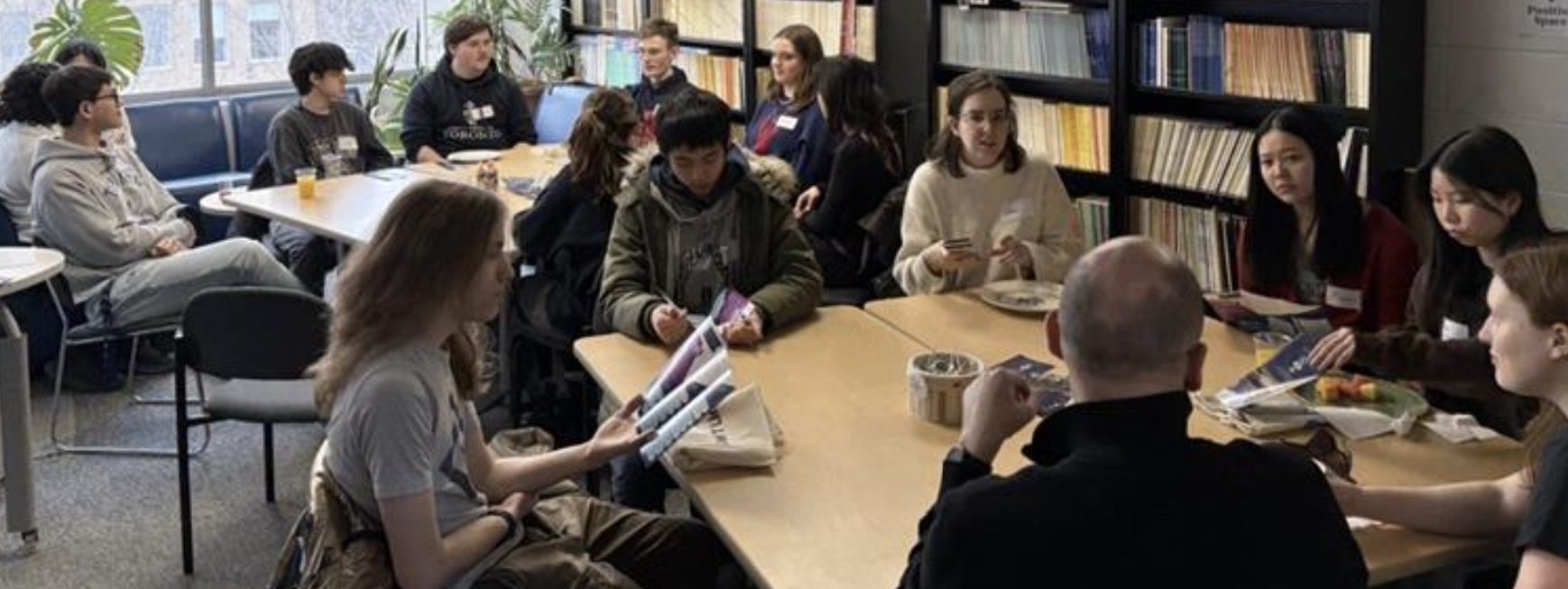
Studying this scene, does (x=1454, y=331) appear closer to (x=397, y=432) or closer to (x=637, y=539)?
(x=637, y=539)

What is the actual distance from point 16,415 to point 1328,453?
10.3 feet

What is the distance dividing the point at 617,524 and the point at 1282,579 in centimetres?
136


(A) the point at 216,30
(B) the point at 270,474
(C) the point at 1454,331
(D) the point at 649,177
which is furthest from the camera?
(A) the point at 216,30

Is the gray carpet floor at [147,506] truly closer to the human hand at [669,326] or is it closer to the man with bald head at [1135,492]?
the human hand at [669,326]

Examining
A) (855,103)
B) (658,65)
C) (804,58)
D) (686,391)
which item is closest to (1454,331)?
(686,391)

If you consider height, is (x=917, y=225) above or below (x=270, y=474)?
above

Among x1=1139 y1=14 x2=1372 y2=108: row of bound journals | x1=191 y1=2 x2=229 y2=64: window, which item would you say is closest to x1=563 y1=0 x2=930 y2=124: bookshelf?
x1=1139 y1=14 x2=1372 y2=108: row of bound journals

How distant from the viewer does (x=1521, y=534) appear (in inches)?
71.1

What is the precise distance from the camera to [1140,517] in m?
1.53

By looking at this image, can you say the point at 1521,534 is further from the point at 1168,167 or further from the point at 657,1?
the point at 657,1

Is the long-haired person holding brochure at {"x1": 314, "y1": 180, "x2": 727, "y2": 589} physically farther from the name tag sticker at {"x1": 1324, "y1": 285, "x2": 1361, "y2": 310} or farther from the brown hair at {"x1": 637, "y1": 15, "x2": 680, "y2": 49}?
the brown hair at {"x1": 637, "y1": 15, "x2": 680, "y2": 49}

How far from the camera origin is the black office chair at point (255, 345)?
3.50m

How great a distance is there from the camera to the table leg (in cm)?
379

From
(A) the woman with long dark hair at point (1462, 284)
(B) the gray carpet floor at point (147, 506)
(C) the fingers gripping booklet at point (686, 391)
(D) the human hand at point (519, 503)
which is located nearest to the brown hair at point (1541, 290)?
(A) the woman with long dark hair at point (1462, 284)
